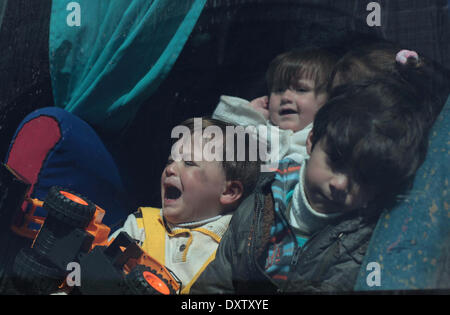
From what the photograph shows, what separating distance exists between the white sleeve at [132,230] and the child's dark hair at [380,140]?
640mm

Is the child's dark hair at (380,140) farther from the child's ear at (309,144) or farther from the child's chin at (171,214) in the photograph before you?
the child's chin at (171,214)

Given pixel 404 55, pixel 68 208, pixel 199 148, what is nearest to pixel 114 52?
pixel 199 148

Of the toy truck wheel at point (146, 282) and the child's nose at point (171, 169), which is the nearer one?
the toy truck wheel at point (146, 282)

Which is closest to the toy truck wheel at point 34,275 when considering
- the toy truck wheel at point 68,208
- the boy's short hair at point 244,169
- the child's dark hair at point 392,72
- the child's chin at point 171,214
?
the toy truck wheel at point 68,208

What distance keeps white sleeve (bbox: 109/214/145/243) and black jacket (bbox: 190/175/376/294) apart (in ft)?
0.81

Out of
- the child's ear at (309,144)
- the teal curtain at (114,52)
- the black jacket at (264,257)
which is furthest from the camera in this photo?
the teal curtain at (114,52)

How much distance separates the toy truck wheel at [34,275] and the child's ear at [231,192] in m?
0.53

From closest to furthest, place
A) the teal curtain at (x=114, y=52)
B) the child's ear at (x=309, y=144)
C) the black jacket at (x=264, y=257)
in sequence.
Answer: the black jacket at (x=264, y=257), the child's ear at (x=309, y=144), the teal curtain at (x=114, y=52)

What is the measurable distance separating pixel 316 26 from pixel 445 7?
0.37 meters

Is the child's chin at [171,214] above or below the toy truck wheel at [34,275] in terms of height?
above

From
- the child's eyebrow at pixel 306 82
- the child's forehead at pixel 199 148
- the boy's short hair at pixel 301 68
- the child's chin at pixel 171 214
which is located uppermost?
the boy's short hair at pixel 301 68

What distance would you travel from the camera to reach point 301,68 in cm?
162

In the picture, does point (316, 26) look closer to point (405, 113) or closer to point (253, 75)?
point (253, 75)

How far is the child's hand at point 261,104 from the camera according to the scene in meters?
1.70
